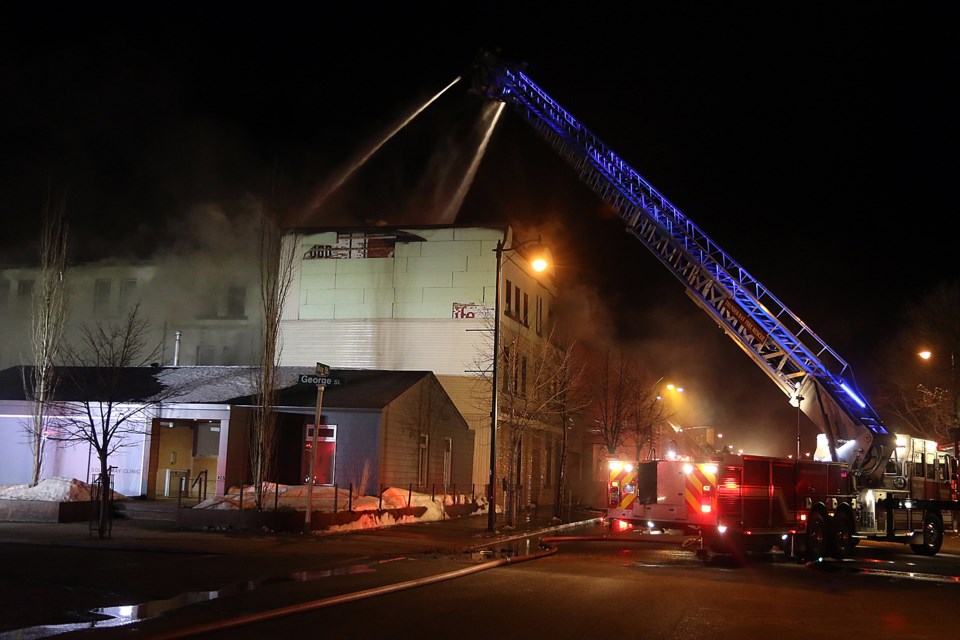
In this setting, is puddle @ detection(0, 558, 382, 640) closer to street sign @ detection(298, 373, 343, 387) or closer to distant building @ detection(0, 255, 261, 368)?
street sign @ detection(298, 373, 343, 387)

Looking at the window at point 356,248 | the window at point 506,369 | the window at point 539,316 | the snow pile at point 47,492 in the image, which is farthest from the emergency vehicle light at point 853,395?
the window at point 539,316

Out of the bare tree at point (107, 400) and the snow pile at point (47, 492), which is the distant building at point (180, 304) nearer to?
the bare tree at point (107, 400)

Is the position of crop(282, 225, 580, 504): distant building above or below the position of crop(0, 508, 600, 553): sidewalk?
above

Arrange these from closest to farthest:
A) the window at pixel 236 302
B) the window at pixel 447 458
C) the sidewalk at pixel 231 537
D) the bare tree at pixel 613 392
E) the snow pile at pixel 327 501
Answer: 1. the sidewalk at pixel 231 537
2. the snow pile at pixel 327 501
3. the window at pixel 447 458
4. the window at pixel 236 302
5. the bare tree at pixel 613 392

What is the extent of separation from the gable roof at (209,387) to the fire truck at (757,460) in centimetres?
894

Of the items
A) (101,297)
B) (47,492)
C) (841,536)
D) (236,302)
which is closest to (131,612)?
(47,492)

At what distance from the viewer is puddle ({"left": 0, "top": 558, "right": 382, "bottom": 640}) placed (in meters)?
8.05

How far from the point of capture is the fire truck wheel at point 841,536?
685 inches

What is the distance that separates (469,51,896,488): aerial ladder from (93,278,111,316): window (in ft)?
62.2

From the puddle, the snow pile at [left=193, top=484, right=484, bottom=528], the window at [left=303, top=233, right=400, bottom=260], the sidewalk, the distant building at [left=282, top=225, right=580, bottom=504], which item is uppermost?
the window at [left=303, top=233, right=400, bottom=260]

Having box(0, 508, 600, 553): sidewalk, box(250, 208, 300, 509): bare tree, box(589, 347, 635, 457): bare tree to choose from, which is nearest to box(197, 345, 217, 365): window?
box(250, 208, 300, 509): bare tree

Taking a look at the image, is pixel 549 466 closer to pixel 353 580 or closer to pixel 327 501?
pixel 327 501

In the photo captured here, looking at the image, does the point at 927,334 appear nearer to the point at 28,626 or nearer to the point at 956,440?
the point at 956,440

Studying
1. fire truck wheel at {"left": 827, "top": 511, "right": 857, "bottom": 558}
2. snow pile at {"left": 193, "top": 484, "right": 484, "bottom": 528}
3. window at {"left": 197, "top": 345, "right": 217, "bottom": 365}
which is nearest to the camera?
fire truck wheel at {"left": 827, "top": 511, "right": 857, "bottom": 558}
